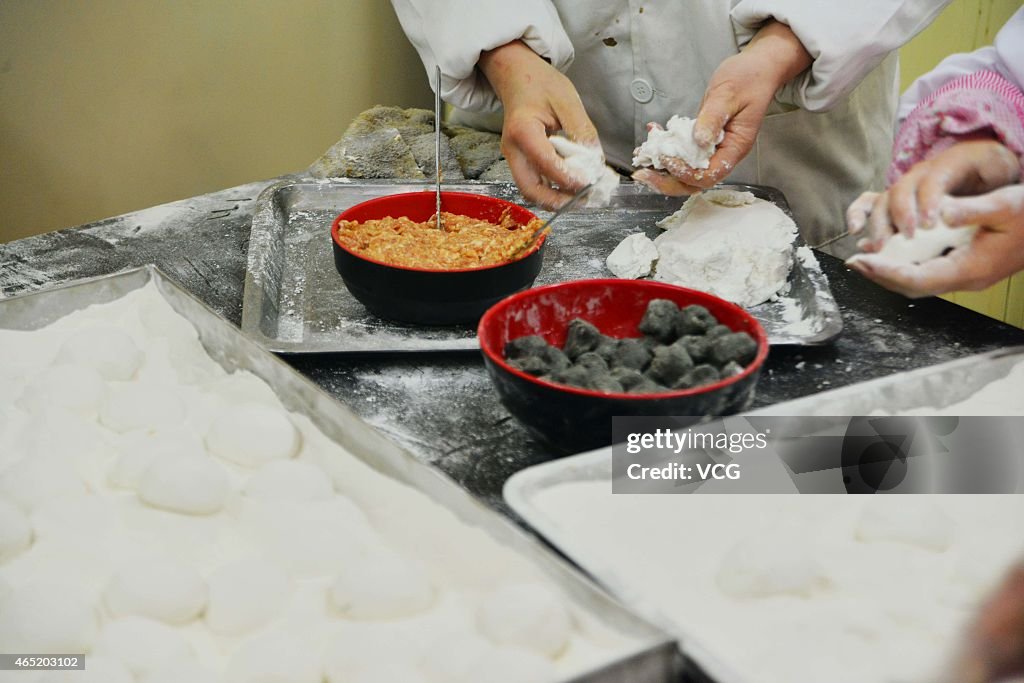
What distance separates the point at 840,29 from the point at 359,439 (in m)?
1.08

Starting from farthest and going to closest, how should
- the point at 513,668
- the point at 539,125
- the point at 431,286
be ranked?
the point at 539,125
the point at 431,286
the point at 513,668

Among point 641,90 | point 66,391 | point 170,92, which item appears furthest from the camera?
point 170,92

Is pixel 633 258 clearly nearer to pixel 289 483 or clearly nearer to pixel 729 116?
pixel 729 116

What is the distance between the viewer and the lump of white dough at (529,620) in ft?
2.12

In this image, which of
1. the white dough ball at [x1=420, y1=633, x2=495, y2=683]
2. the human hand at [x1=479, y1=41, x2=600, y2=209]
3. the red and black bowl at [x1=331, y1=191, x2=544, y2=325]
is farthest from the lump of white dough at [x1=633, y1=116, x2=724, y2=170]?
the white dough ball at [x1=420, y1=633, x2=495, y2=683]

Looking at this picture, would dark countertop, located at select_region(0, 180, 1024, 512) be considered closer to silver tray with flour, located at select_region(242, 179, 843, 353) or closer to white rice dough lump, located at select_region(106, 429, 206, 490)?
silver tray with flour, located at select_region(242, 179, 843, 353)

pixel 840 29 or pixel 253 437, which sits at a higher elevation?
pixel 840 29

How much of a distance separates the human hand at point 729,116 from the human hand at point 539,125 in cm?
14

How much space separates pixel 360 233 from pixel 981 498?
2.94ft

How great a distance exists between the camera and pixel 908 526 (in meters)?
0.77

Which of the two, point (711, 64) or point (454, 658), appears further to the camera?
point (711, 64)

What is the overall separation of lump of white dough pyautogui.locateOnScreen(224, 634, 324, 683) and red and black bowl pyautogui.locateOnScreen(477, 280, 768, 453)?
0.35 meters

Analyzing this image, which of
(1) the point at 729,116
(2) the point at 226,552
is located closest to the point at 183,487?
(2) the point at 226,552

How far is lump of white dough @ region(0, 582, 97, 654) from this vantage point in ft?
2.24
